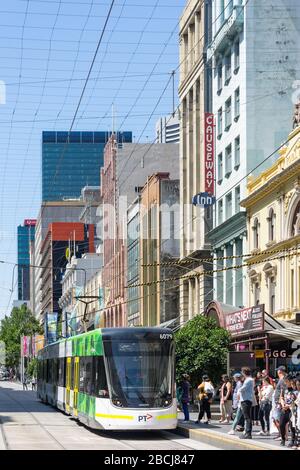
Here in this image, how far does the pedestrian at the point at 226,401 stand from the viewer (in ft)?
125

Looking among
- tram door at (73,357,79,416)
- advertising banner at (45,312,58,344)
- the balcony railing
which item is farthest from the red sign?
advertising banner at (45,312,58,344)

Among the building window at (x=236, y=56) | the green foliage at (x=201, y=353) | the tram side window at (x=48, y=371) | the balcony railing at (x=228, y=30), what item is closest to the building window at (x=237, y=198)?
the building window at (x=236, y=56)

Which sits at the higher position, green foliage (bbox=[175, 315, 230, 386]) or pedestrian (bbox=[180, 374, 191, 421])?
green foliage (bbox=[175, 315, 230, 386])

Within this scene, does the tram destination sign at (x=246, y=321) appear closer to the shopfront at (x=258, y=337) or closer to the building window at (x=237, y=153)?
the shopfront at (x=258, y=337)

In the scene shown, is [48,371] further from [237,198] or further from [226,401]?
[226,401]

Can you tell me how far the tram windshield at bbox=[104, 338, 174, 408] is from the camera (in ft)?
108

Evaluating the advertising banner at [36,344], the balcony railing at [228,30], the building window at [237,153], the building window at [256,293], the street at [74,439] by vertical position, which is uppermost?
the balcony railing at [228,30]

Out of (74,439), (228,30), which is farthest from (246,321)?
(228,30)

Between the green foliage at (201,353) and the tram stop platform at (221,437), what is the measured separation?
7.33 meters

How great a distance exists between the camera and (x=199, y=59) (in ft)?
244

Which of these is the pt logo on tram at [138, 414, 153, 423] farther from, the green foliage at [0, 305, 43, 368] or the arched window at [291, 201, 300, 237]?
the green foliage at [0, 305, 43, 368]

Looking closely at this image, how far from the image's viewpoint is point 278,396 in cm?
3002

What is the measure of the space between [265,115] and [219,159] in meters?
7.59

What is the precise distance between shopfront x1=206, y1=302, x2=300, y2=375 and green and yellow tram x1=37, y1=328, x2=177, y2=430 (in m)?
5.96
